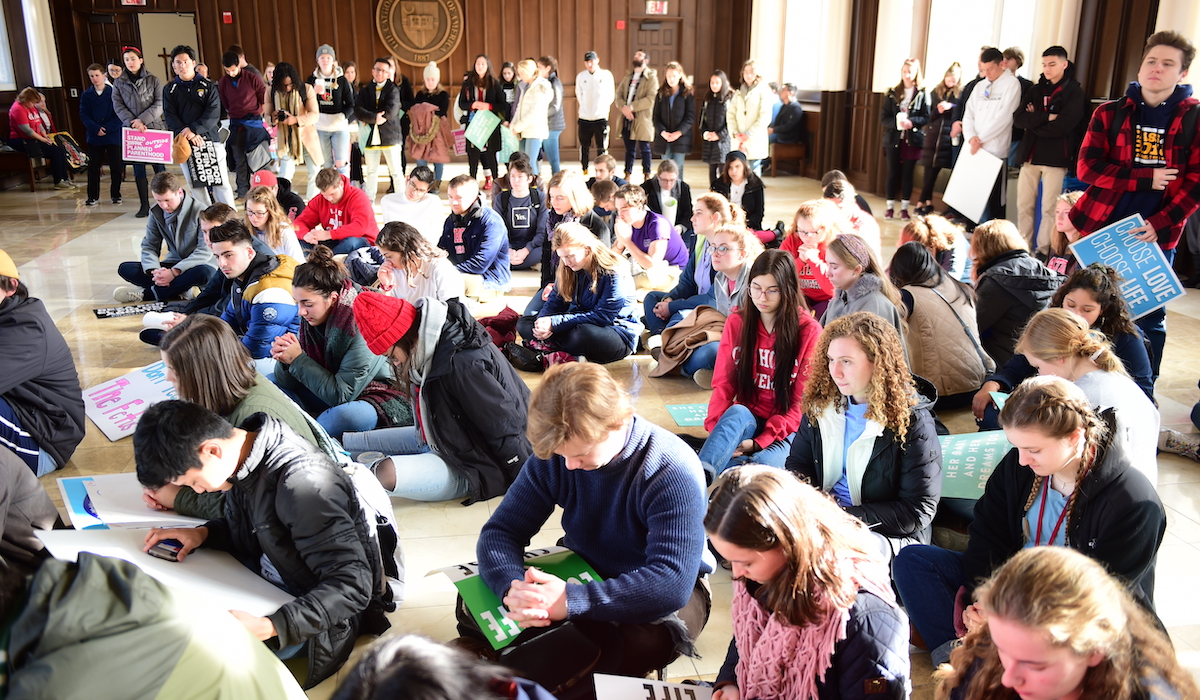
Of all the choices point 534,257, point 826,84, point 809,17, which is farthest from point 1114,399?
point 809,17

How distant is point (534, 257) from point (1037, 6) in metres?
5.31

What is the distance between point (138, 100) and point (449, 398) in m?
9.06

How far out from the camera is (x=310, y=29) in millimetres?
15484

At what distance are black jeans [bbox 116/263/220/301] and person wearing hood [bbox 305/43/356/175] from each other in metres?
3.99

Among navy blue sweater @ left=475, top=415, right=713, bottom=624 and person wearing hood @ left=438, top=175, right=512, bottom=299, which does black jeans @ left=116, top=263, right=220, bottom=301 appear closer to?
person wearing hood @ left=438, top=175, right=512, bottom=299

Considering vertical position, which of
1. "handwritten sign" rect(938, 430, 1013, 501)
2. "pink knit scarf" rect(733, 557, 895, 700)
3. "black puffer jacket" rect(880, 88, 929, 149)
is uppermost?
"black puffer jacket" rect(880, 88, 929, 149)

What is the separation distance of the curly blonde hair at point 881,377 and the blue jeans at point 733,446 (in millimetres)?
676

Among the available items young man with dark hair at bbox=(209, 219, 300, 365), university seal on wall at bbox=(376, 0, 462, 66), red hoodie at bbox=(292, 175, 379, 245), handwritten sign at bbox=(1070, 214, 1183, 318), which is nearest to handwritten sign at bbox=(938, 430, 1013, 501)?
handwritten sign at bbox=(1070, 214, 1183, 318)

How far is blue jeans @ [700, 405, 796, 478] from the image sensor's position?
3449mm

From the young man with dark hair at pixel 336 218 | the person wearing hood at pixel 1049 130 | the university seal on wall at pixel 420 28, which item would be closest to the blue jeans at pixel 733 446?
the young man with dark hair at pixel 336 218

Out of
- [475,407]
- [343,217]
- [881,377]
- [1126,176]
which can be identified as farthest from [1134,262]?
[343,217]

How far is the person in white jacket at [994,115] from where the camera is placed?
25.9 ft

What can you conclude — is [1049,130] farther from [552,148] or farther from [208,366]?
[208,366]

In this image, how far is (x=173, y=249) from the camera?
258 inches
